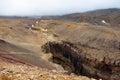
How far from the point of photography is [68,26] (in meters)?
90.4

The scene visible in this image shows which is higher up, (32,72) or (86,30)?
(32,72)

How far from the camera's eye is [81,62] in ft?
176

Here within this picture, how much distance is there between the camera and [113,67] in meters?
48.1

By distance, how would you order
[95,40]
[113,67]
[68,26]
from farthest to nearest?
1. [68,26]
2. [95,40]
3. [113,67]

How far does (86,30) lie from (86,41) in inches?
406

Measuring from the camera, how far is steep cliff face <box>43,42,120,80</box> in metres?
48.2

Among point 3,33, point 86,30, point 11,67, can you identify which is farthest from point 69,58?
point 11,67

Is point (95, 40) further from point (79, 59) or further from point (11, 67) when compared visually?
point (11, 67)

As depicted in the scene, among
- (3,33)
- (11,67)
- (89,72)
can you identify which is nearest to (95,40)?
(89,72)

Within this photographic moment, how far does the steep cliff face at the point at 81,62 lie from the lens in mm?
48250

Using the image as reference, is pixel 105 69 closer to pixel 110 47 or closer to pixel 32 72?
pixel 110 47

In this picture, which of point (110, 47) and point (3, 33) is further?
point (3, 33)

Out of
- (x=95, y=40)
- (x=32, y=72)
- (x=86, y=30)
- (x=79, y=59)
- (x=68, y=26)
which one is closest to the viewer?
(x=32, y=72)

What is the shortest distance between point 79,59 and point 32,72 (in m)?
31.6
